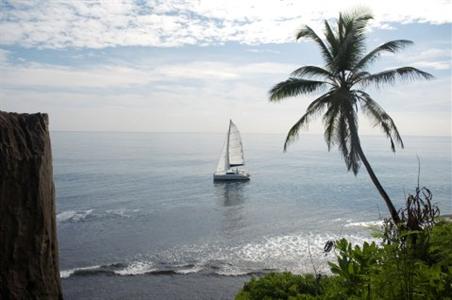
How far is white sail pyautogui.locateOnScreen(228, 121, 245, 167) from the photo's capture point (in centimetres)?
9300

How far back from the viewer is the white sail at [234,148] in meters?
93.0

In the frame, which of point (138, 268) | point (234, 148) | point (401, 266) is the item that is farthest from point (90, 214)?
point (401, 266)

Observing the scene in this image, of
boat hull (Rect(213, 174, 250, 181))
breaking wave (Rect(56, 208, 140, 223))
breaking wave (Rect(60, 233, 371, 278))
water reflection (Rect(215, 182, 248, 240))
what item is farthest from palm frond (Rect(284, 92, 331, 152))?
boat hull (Rect(213, 174, 250, 181))

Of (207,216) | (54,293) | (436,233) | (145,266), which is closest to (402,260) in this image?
(436,233)

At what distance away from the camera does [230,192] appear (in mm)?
74562

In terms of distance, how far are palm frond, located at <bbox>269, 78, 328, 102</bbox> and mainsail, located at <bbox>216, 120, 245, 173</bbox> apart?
231 ft

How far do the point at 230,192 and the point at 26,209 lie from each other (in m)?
69.1

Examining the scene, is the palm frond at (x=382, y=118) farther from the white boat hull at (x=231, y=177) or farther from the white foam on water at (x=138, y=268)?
the white boat hull at (x=231, y=177)

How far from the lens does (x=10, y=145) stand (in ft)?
19.0

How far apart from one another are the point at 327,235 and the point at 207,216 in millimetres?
16538

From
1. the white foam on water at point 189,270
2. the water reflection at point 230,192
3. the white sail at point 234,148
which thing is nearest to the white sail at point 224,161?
the white sail at point 234,148

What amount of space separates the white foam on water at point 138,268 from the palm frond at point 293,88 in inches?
794

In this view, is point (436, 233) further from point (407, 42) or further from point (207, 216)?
point (207, 216)

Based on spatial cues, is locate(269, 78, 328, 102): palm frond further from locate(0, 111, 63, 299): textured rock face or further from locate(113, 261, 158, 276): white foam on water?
locate(113, 261, 158, 276): white foam on water
